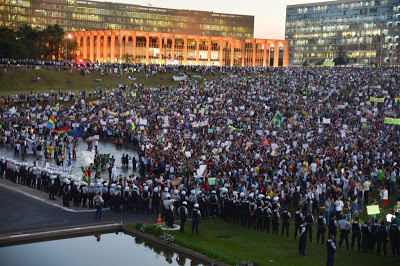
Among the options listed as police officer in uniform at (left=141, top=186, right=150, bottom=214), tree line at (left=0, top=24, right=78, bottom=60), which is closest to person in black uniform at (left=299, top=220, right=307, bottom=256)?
police officer in uniform at (left=141, top=186, right=150, bottom=214)

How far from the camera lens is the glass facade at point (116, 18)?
15862 cm

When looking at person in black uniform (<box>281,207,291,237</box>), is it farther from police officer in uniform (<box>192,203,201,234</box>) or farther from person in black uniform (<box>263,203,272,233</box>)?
police officer in uniform (<box>192,203,201,234</box>)

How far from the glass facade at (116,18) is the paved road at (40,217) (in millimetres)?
144721

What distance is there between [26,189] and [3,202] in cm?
381

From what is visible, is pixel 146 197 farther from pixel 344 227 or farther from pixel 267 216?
pixel 344 227

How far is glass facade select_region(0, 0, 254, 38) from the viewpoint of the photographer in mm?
158625

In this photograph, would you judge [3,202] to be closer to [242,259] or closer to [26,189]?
[26,189]

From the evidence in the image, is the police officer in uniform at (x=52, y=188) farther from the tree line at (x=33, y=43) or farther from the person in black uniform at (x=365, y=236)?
the tree line at (x=33, y=43)

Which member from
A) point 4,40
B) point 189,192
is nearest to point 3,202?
point 189,192

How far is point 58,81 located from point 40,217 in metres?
55.6

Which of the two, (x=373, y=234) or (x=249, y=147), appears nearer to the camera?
(x=373, y=234)

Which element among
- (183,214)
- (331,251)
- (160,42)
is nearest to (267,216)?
(183,214)

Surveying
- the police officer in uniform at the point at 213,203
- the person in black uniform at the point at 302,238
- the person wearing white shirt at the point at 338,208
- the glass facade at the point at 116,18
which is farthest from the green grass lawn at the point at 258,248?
the glass facade at the point at 116,18

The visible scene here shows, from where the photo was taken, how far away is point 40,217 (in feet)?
74.3
